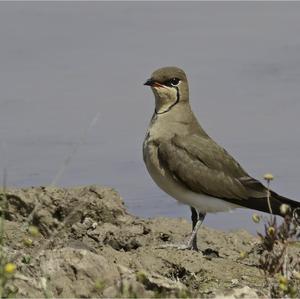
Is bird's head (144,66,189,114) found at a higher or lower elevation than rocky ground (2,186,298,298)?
higher

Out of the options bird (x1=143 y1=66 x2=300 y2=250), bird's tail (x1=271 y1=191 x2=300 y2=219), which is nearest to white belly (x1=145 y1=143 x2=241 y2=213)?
bird (x1=143 y1=66 x2=300 y2=250)

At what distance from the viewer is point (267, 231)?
5.71 meters

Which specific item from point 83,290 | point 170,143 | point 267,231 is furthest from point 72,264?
point 170,143

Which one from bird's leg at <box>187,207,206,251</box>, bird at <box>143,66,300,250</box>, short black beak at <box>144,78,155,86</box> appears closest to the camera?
bird's leg at <box>187,207,206,251</box>

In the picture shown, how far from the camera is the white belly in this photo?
8648 millimetres

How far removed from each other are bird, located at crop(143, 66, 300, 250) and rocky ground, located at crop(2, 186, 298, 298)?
1.04 feet

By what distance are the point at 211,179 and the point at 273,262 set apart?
3.12 m

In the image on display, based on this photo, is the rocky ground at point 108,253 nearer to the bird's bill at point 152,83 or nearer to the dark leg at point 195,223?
the dark leg at point 195,223

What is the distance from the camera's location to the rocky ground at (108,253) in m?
5.85

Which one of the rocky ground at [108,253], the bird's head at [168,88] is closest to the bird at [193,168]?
the bird's head at [168,88]

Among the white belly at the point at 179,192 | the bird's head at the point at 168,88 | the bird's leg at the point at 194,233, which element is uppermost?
the bird's head at the point at 168,88

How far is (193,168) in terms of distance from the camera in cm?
873

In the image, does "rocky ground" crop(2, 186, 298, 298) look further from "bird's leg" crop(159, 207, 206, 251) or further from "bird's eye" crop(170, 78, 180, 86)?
"bird's eye" crop(170, 78, 180, 86)

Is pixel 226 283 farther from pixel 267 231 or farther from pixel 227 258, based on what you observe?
pixel 267 231
